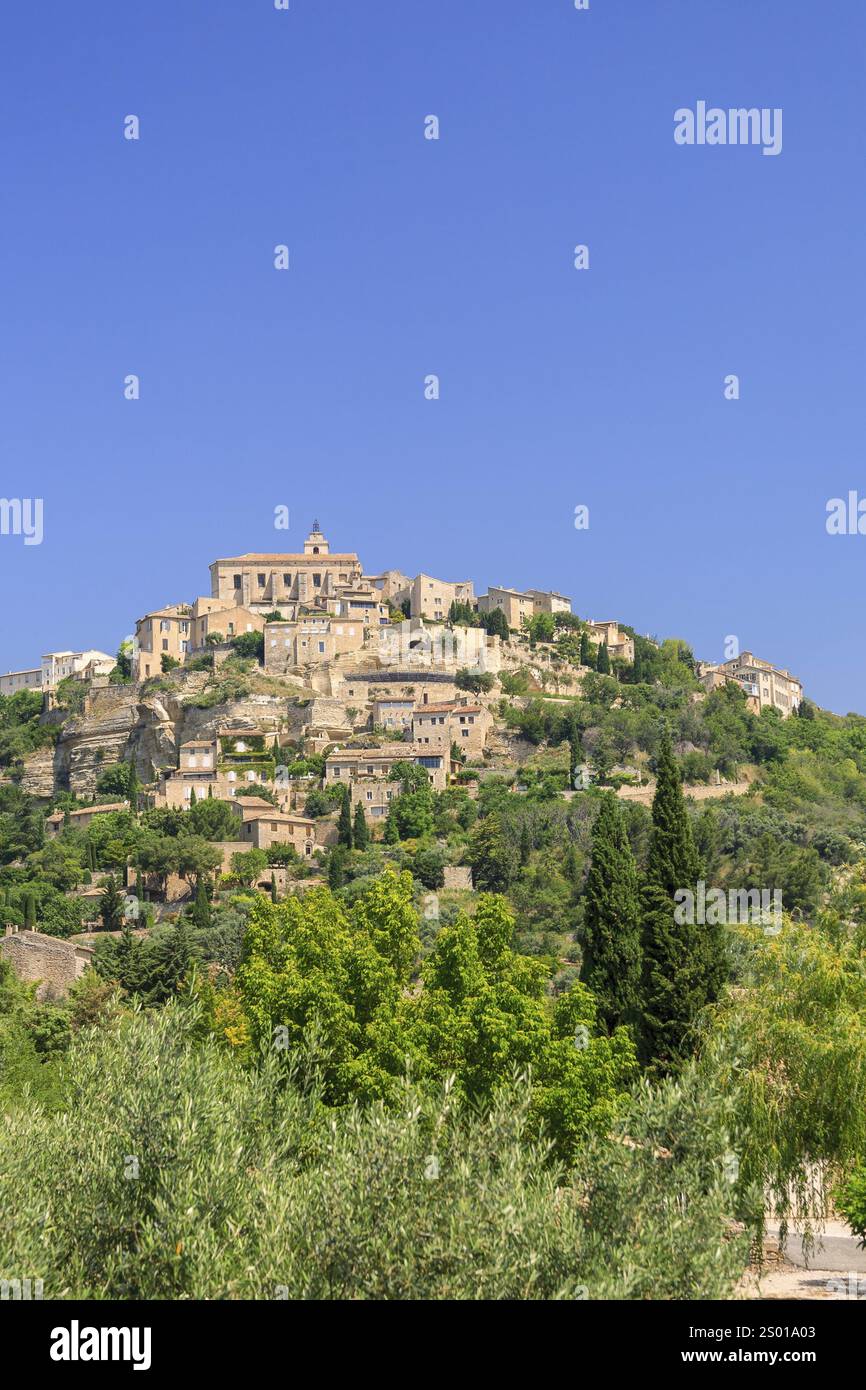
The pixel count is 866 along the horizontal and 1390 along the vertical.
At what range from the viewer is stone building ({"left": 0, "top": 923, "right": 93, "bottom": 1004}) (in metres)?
47.6

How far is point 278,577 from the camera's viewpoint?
330 ft

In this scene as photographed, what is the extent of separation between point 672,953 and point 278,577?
7566 centimetres

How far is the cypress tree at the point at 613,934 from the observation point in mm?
29906

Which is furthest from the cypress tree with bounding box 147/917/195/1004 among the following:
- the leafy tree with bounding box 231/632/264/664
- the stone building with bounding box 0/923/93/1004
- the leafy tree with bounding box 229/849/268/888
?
the leafy tree with bounding box 231/632/264/664

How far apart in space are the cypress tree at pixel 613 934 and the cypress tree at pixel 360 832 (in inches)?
1493

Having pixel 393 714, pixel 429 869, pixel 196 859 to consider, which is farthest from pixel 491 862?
pixel 393 714

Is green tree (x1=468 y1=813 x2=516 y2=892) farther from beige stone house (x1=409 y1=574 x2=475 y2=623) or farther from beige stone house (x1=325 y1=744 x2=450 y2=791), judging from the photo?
beige stone house (x1=409 y1=574 x2=475 y2=623)

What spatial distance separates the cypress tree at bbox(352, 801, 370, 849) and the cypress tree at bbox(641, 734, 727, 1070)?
41.5 metres

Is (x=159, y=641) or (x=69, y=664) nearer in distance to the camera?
(x=159, y=641)

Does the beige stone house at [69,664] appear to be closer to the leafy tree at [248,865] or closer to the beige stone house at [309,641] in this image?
the beige stone house at [309,641]

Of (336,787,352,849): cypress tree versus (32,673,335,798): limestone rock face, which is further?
(32,673,335,798): limestone rock face

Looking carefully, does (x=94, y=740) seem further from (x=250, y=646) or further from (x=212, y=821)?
(x=212, y=821)

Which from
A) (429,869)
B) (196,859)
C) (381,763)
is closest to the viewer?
(429,869)
